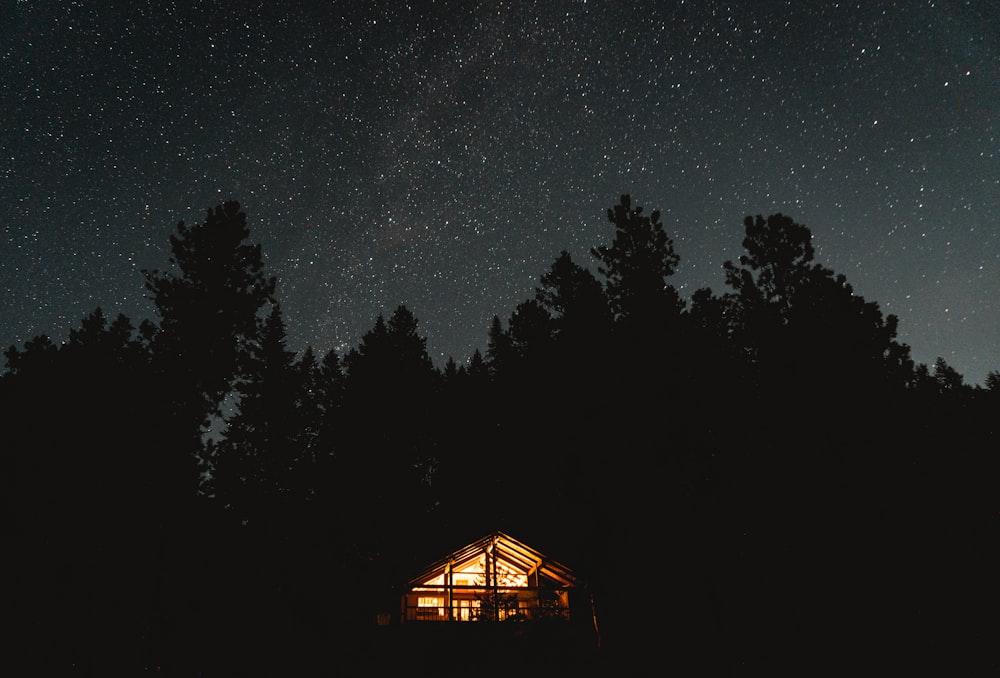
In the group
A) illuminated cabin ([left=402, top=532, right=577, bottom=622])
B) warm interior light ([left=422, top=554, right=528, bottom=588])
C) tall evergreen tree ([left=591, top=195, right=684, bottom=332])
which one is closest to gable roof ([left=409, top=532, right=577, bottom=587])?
illuminated cabin ([left=402, top=532, right=577, bottom=622])

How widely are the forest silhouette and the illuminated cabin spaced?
0.72 m

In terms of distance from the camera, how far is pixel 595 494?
70.3 feet

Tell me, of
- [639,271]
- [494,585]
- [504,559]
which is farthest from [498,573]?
[639,271]

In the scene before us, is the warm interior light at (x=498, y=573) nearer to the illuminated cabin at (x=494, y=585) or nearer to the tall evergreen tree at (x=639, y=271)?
the illuminated cabin at (x=494, y=585)

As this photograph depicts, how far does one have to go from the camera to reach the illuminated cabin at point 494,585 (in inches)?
704

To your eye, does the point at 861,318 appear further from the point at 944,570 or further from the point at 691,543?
the point at 691,543

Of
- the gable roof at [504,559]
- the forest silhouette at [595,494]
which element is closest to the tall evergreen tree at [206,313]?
the forest silhouette at [595,494]

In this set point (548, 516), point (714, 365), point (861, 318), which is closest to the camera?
point (861, 318)

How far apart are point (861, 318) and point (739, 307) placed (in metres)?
4.39

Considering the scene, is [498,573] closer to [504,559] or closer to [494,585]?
[504,559]

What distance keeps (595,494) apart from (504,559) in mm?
4580

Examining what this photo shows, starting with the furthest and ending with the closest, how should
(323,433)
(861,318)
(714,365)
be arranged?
1. (323,433)
2. (714,365)
3. (861,318)

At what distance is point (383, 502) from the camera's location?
1008 inches

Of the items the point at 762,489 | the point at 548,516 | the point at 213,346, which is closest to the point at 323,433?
the point at 213,346
